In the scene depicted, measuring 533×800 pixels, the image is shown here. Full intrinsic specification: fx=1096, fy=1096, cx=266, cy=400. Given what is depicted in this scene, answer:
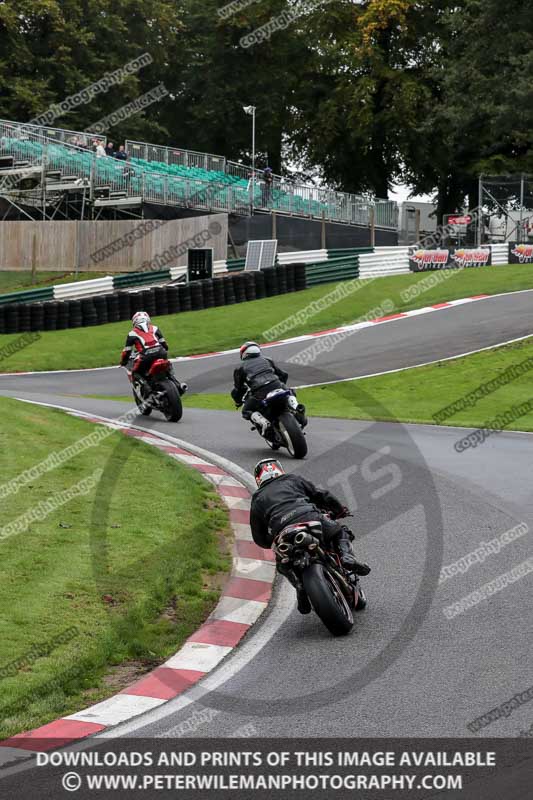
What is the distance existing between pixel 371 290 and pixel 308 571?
1094 inches

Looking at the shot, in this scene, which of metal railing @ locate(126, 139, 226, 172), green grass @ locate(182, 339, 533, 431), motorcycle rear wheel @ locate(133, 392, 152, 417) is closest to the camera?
motorcycle rear wheel @ locate(133, 392, 152, 417)

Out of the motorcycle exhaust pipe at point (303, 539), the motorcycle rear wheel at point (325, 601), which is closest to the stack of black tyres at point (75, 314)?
the motorcycle exhaust pipe at point (303, 539)

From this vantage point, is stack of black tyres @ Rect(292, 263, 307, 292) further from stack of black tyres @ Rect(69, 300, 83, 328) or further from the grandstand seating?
stack of black tyres @ Rect(69, 300, 83, 328)

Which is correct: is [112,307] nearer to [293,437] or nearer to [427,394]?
[427,394]

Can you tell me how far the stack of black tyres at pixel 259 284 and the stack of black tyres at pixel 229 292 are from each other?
937 mm

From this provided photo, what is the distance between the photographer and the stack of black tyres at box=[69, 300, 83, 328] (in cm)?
3119

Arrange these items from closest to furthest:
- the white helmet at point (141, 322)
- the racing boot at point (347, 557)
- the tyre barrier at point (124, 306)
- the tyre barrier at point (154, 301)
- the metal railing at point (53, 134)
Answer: the racing boot at point (347, 557) < the white helmet at point (141, 322) < the tyre barrier at point (154, 301) < the tyre barrier at point (124, 306) < the metal railing at point (53, 134)

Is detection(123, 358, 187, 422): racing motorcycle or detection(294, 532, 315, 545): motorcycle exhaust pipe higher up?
detection(294, 532, 315, 545): motorcycle exhaust pipe

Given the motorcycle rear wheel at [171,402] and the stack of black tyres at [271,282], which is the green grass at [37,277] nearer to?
the stack of black tyres at [271,282]

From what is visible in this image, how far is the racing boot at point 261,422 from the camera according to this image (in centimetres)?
1482

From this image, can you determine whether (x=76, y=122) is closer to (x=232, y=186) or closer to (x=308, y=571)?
(x=232, y=186)

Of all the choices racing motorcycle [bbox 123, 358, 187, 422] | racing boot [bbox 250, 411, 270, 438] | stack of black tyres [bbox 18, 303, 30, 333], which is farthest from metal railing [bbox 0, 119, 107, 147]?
racing boot [bbox 250, 411, 270, 438]

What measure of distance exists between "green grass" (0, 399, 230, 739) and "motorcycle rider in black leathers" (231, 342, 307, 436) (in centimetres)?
159

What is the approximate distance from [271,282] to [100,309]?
6.10 meters
